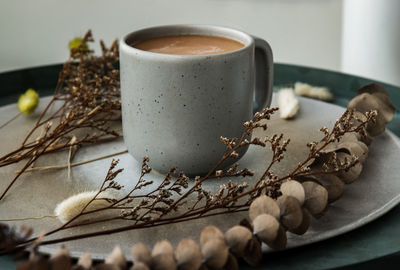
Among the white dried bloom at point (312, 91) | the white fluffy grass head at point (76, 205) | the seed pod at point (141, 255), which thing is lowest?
the white dried bloom at point (312, 91)

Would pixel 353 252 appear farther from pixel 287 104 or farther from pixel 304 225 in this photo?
pixel 287 104

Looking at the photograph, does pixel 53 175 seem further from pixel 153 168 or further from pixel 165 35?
pixel 165 35

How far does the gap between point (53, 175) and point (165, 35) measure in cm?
27

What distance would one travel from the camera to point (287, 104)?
3.01 feet

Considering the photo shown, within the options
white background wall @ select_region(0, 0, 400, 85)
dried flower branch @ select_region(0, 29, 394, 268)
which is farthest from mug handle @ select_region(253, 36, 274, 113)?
white background wall @ select_region(0, 0, 400, 85)

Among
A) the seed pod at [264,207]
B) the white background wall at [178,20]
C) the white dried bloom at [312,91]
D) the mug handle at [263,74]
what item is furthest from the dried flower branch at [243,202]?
the white background wall at [178,20]

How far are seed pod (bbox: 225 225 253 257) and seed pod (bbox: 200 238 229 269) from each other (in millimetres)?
15

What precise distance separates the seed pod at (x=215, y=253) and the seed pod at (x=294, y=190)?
0.38ft

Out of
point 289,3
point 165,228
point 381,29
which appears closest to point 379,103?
point 165,228

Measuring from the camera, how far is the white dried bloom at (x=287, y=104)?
898mm

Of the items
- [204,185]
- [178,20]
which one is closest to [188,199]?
[204,185]

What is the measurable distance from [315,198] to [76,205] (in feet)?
0.89

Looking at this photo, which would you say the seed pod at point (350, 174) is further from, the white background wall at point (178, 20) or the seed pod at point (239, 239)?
the white background wall at point (178, 20)

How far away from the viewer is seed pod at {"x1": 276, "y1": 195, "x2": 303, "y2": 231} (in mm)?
526
